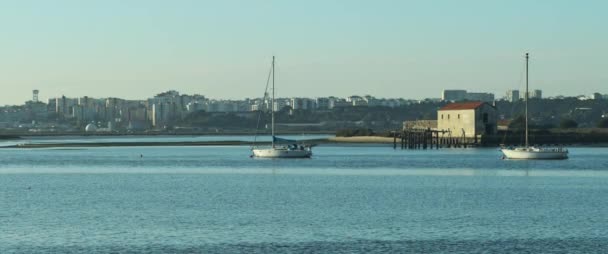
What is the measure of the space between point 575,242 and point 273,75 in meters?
70.8

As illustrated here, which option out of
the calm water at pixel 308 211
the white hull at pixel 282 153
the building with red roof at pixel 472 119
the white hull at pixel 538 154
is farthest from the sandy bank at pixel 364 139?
the calm water at pixel 308 211

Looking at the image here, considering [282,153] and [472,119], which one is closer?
[282,153]

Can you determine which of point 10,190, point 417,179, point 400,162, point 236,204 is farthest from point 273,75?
point 236,204

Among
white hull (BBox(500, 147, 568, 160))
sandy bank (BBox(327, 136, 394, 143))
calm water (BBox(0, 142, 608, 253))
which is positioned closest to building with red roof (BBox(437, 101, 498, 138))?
sandy bank (BBox(327, 136, 394, 143))

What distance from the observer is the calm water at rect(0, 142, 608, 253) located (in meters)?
36.4

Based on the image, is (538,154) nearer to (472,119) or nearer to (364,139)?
(472,119)

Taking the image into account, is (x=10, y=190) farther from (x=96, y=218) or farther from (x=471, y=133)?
(x=471, y=133)

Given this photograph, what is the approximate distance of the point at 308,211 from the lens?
154ft

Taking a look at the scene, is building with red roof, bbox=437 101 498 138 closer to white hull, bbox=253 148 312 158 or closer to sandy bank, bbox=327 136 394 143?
sandy bank, bbox=327 136 394 143

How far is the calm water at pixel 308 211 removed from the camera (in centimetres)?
3636

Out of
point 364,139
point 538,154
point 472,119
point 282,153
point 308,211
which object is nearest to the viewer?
point 308,211

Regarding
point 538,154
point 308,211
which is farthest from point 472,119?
point 308,211

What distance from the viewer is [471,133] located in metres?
135

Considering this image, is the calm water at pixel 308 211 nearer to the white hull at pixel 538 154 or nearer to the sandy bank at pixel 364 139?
the white hull at pixel 538 154
